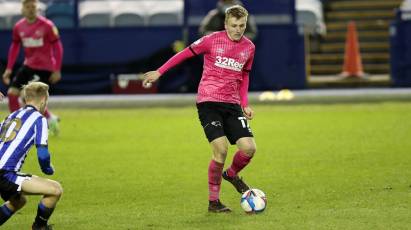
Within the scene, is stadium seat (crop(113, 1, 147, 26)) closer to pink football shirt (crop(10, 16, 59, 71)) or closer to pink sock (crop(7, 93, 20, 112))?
pink football shirt (crop(10, 16, 59, 71))

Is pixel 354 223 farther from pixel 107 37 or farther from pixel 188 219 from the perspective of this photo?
pixel 107 37

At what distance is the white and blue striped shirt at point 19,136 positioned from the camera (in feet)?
26.6

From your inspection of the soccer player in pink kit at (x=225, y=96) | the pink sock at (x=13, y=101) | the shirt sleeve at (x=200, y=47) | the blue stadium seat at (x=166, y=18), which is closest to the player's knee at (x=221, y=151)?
the soccer player in pink kit at (x=225, y=96)

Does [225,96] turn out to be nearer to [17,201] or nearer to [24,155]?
[24,155]

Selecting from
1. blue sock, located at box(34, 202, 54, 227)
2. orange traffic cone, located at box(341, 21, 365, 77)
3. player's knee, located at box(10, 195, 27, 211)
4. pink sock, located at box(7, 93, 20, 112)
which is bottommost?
orange traffic cone, located at box(341, 21, 365, 77)

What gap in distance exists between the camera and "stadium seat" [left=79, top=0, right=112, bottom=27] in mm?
24469

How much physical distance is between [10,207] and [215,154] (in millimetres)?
2080

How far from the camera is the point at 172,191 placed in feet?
35.2

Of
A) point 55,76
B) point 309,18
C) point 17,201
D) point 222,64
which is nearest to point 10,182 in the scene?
point 17,201

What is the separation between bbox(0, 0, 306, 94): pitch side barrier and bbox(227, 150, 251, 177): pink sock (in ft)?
46.0

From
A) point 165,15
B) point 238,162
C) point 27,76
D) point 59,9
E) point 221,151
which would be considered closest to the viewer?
point 221,151

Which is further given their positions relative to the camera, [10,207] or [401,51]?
[401,51]

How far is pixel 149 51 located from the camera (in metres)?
23.8

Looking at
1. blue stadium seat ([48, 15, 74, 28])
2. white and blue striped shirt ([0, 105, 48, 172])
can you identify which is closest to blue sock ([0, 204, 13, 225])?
white and blue striped shirt ([0, 105, 48, 172])
